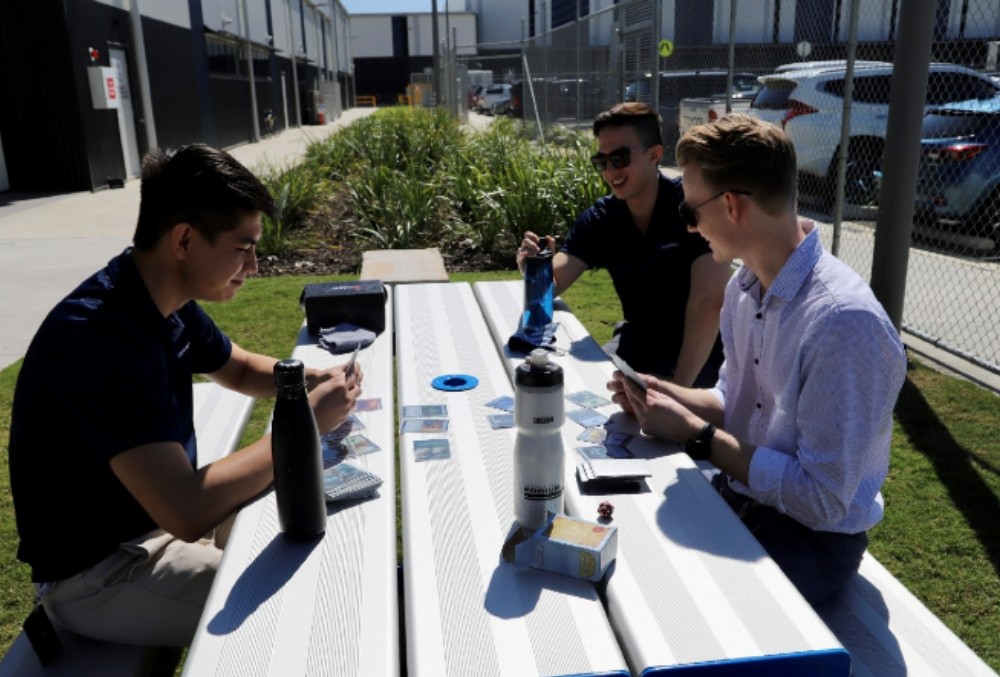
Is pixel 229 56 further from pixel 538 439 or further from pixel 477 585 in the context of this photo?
pixel 477 585

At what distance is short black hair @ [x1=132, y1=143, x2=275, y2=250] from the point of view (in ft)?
6.34

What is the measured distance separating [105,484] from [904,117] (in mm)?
4288

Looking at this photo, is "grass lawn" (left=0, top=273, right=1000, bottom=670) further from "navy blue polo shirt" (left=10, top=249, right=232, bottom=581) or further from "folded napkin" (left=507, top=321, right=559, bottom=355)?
"folded napkin" (left=507, top=321, right=559, bottom=355)

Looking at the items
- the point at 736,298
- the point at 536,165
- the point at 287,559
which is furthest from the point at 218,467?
the point at 536,165

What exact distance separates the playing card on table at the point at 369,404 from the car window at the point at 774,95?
939cm

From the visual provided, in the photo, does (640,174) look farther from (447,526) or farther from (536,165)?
(536,165)

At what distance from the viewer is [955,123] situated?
8133 millimetres

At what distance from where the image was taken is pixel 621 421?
236 cm

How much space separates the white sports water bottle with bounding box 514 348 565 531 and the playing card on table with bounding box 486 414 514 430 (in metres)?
0.58

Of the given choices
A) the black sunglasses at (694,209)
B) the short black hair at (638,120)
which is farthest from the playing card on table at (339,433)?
the short black hair at (638,120)

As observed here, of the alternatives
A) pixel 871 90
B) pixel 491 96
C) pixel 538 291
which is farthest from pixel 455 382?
pixel 491 96

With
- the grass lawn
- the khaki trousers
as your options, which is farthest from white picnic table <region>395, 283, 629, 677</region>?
the grass lawn

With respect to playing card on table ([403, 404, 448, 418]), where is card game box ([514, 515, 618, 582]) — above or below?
above

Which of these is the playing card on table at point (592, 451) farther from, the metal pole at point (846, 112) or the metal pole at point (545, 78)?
the metal pole at point (545, 78)
